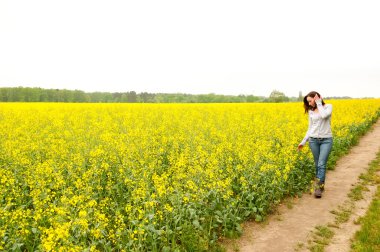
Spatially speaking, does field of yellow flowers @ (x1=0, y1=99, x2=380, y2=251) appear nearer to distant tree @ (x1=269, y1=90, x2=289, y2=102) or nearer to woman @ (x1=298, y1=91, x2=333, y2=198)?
woman @ (x1=298, y1=91, x2=333, y2=198)

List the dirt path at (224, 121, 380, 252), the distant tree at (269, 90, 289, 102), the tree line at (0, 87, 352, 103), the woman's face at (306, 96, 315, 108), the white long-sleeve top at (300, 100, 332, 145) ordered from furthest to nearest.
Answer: the distant tree at (269, 90, 289, 102)
the tree line at (0, 87, 352, 103)
the woman's face at (306, 96, 315, 108)
the white long-sleeve top at (300, 100, 332, 145)
the dirt path at (224, 121, 380, 252)

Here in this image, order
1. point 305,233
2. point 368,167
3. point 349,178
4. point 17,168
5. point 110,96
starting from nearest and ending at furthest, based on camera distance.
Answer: point 305,233, point 17,168, point 349,178, point 368,167, point 110,96

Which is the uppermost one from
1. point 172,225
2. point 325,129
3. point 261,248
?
point 325,129

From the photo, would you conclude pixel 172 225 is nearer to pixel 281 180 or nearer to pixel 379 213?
pixel 281 180

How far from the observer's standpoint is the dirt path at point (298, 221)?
5.93 m

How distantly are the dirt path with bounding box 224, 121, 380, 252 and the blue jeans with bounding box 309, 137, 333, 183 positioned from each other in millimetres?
696

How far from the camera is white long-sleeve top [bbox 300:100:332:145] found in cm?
783

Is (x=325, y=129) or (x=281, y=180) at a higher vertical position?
(x=325, y=129)

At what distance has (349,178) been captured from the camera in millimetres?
9945

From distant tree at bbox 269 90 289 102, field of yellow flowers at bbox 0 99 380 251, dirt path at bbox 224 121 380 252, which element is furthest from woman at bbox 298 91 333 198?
distant tree at bbox 269 90 289 102

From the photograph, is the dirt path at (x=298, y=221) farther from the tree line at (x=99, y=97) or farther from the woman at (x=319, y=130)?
the tree line at (x=99, y=97)

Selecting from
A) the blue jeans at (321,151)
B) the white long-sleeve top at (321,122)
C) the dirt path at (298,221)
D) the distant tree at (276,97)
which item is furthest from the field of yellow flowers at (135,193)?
the distant tree at (276,97)

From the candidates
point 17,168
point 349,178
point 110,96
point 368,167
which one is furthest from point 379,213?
point 110,96

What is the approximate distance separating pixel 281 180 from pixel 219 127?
25.5 ft
